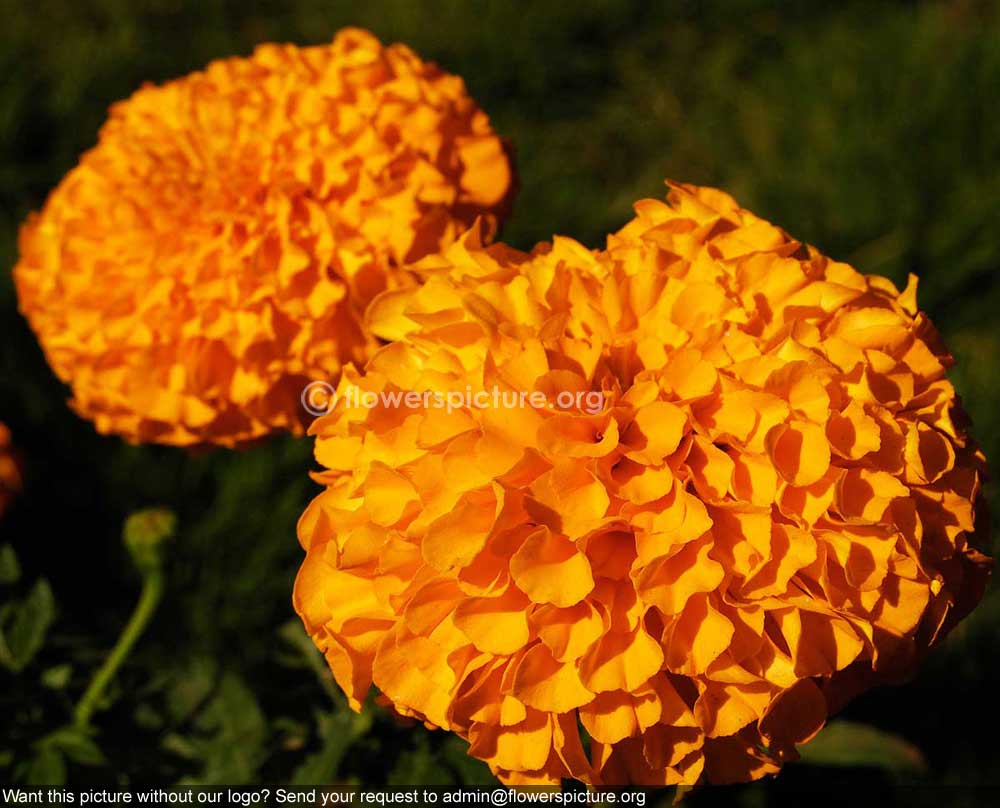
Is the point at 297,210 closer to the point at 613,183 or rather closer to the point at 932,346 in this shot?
the point at 932,346

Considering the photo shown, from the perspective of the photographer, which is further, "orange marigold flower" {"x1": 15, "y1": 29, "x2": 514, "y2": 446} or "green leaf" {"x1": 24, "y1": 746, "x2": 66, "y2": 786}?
"orange marigold flower" {"x1": 15, "y1": 29, "x2": 514, "y2": 446}

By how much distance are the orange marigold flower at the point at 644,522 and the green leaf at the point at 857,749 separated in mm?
584

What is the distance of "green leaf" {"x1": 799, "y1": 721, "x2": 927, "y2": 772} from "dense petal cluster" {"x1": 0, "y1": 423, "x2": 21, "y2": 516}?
3.89 ft

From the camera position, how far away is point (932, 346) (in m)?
1.09

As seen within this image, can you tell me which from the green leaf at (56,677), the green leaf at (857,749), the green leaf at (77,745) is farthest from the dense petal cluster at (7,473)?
the green leaf at (857,749)

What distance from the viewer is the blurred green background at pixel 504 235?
1401mm

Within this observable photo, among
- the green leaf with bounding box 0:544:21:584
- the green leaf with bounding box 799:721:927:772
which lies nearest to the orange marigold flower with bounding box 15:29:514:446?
the green leaf with bounding box 0:544:21:584

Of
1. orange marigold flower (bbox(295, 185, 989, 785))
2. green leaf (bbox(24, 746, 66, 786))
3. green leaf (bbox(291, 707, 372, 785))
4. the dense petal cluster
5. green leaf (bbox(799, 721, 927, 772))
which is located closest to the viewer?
orange marigold flower (bbox(295, 185, 989, 785))

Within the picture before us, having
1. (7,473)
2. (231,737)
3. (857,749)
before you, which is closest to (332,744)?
(231,737)

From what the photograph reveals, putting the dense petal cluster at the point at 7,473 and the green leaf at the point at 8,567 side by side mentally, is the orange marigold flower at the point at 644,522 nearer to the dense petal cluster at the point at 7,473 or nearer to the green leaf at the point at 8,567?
the green leaf at the point at 8,567

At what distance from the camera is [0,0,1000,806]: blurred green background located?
1401 millimetres

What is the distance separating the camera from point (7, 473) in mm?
1438

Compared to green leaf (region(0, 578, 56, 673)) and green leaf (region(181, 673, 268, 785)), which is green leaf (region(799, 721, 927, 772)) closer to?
green leaf (region(181, 673, 268, 785))

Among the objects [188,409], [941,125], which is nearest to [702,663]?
[188,409]
